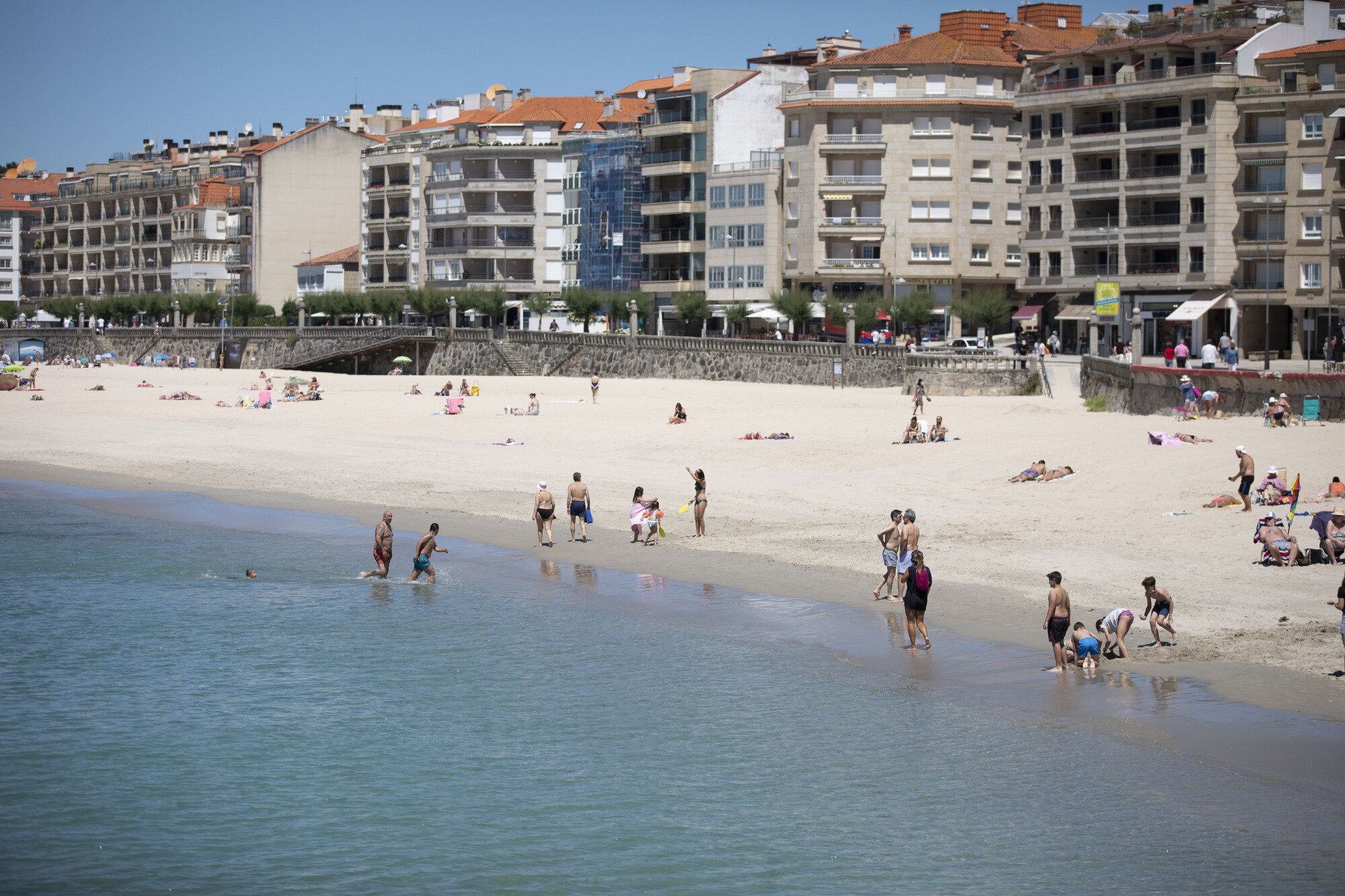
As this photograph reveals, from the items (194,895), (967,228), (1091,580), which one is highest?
(967,228)

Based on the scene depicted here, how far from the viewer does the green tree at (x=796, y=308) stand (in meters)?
75.1

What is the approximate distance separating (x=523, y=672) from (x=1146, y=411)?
27.0 meters

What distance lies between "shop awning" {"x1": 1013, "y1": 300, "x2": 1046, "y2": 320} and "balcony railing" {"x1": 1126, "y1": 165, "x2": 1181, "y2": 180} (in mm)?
7006

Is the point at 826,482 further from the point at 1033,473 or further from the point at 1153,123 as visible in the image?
the point at 1153,123

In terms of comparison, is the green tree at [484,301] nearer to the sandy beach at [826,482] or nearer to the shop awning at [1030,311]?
the sandy beach at [826,482]

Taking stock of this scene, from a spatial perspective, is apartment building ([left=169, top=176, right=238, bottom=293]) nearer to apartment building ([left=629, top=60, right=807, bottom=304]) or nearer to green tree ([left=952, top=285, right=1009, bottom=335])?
apartment building ([left=629, top=60, right=807, bottom=304])

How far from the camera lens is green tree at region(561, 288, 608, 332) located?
86.1 metres

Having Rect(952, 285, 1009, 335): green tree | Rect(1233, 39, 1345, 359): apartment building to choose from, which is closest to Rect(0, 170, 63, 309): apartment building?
Rect(952, 285, 1009, 335): green tree

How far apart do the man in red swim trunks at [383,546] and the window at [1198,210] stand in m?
49.2

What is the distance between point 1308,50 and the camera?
64125mm

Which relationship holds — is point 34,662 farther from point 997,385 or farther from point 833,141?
point 833,141

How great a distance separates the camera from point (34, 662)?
2314cm

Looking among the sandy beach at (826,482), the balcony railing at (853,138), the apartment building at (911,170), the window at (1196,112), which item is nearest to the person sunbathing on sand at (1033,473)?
the sandy beach at (826,482)

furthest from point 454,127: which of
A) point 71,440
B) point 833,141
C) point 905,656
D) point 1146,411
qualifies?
point 905,656
